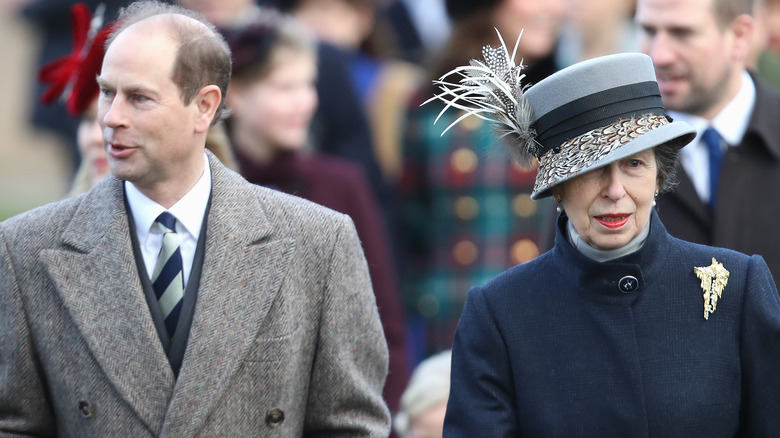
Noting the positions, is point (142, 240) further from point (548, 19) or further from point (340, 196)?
point (548, 19)

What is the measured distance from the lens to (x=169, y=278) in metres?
4.57

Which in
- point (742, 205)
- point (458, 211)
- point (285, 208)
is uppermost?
point (285, 208)

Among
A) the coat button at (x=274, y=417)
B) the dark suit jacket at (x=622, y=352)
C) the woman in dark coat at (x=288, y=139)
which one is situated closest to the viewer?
the dark suit jacket at (x=622, y=352)

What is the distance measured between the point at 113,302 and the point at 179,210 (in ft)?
1.14

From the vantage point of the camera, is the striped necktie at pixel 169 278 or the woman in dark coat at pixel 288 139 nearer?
the striped necktie at pixel 169 278

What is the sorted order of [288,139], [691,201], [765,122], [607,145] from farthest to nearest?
[288,139]
[765,122]
[691,201]
[607,145]

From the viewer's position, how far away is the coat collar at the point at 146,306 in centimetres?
446

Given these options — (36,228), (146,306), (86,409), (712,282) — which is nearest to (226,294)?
(146,306)

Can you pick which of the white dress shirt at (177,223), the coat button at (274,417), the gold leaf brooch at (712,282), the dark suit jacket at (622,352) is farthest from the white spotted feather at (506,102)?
the coat button at (274,417)

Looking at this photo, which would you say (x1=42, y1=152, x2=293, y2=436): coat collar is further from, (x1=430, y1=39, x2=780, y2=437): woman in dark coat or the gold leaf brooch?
the gold leaf brooch

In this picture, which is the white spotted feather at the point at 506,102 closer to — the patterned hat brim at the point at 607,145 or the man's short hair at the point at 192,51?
the patterned hat brim at the point at 607,145

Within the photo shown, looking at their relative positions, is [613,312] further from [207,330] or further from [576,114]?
[207,330]

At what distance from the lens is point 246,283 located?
15.1ft

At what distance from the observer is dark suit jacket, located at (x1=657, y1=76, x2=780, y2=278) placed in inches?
217
